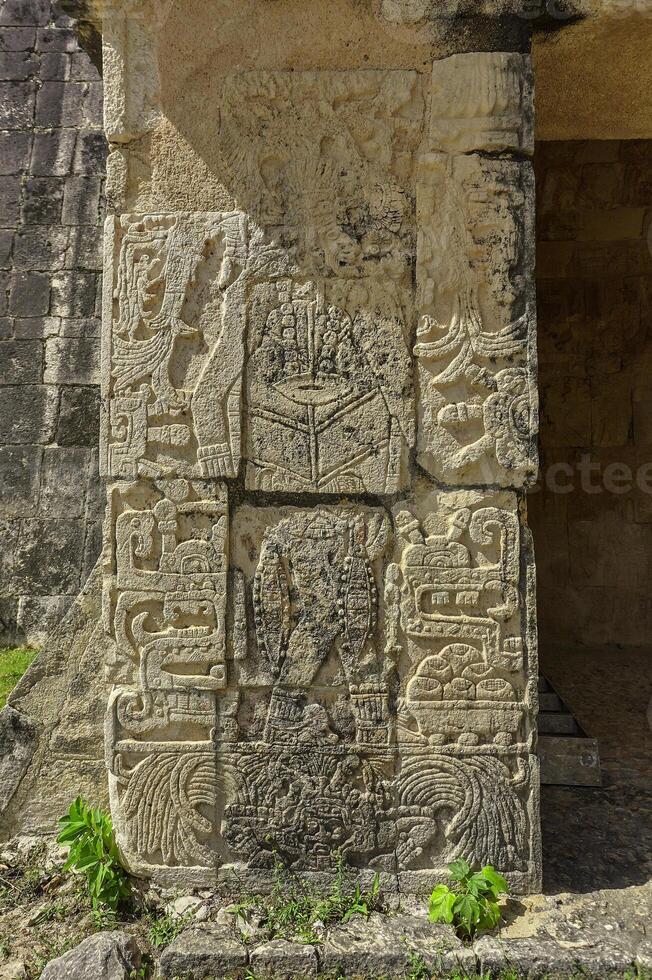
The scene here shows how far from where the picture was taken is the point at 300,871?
254 centimetres

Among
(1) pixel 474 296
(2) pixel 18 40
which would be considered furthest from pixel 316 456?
(2) pixel 18 40

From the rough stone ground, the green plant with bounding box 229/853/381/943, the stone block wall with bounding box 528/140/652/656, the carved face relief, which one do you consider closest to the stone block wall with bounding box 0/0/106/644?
the rough stone ground

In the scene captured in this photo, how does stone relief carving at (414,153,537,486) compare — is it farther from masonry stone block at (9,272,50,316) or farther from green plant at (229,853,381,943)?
masonry stone block at (9,272,50,316)

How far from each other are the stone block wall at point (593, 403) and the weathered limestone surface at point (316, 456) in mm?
3810

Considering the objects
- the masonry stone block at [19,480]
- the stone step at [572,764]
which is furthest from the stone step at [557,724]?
the masonry stone block at [19,480]

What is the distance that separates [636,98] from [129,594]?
2.88 metres

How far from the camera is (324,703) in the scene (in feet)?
8.48

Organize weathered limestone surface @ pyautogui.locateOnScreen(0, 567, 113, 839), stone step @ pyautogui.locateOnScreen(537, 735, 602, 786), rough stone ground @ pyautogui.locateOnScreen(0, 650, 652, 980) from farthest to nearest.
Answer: stone step @ pyautogui.locateOnScreen(537, 735, 602, 786)
weathered limestone surface @ pyautogui.locateOnScreen(0, 567, 113, 839)
rough stone ground @ pyautogui.locateOnScreen(0, 650, 652, 980)

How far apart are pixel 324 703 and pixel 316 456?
2.91 ft

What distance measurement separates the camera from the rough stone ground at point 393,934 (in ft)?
7.28

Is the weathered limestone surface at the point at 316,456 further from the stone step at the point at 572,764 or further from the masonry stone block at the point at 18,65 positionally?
the masonry stone block at the point at 18,65

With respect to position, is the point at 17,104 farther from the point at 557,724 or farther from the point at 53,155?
the point at 557,724

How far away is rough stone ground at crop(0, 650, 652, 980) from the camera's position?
2.22 meters

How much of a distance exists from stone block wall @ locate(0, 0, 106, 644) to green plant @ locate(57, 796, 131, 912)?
2427 millimetres
